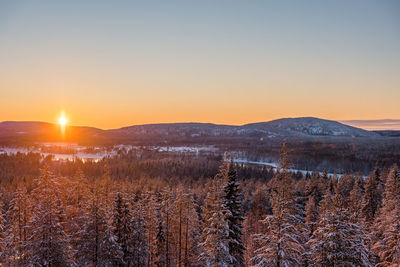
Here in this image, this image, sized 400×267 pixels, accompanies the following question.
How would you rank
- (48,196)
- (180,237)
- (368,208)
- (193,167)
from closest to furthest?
(48,196) → (180,237) → (368,208) → (193,167)

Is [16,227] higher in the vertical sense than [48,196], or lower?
lower

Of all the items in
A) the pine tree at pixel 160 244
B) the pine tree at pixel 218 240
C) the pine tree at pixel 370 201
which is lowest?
the pine tree at pixel 160 244

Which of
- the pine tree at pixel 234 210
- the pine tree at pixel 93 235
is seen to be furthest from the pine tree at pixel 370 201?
the pine tree at pixel 93 235

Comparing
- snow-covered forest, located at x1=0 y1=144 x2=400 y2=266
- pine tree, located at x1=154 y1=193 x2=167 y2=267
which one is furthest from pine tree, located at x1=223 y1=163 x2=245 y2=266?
pine tree, located at x1=154 y1=193 x2=167 y2=267

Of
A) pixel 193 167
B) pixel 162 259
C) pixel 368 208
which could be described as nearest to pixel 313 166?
pixel 193 167

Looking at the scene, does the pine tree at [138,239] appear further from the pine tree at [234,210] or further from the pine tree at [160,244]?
the pine tree at [234,210]

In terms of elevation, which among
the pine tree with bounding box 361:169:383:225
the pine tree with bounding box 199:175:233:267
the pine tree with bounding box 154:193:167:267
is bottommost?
the pine tree with bounding box 154:193:167:267

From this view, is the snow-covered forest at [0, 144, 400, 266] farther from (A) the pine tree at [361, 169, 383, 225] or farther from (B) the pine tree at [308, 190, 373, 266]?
(A) the pine tree at [361, 169, 383, 225]

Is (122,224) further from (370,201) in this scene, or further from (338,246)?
(370,201)

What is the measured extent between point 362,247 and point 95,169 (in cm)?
11557

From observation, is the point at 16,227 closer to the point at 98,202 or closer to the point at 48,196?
the point at 98,202

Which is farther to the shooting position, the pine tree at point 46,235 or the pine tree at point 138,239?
the pine tree at point 138,239

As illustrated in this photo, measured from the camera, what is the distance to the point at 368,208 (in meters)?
39.9

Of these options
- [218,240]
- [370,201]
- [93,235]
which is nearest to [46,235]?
[93,235]
